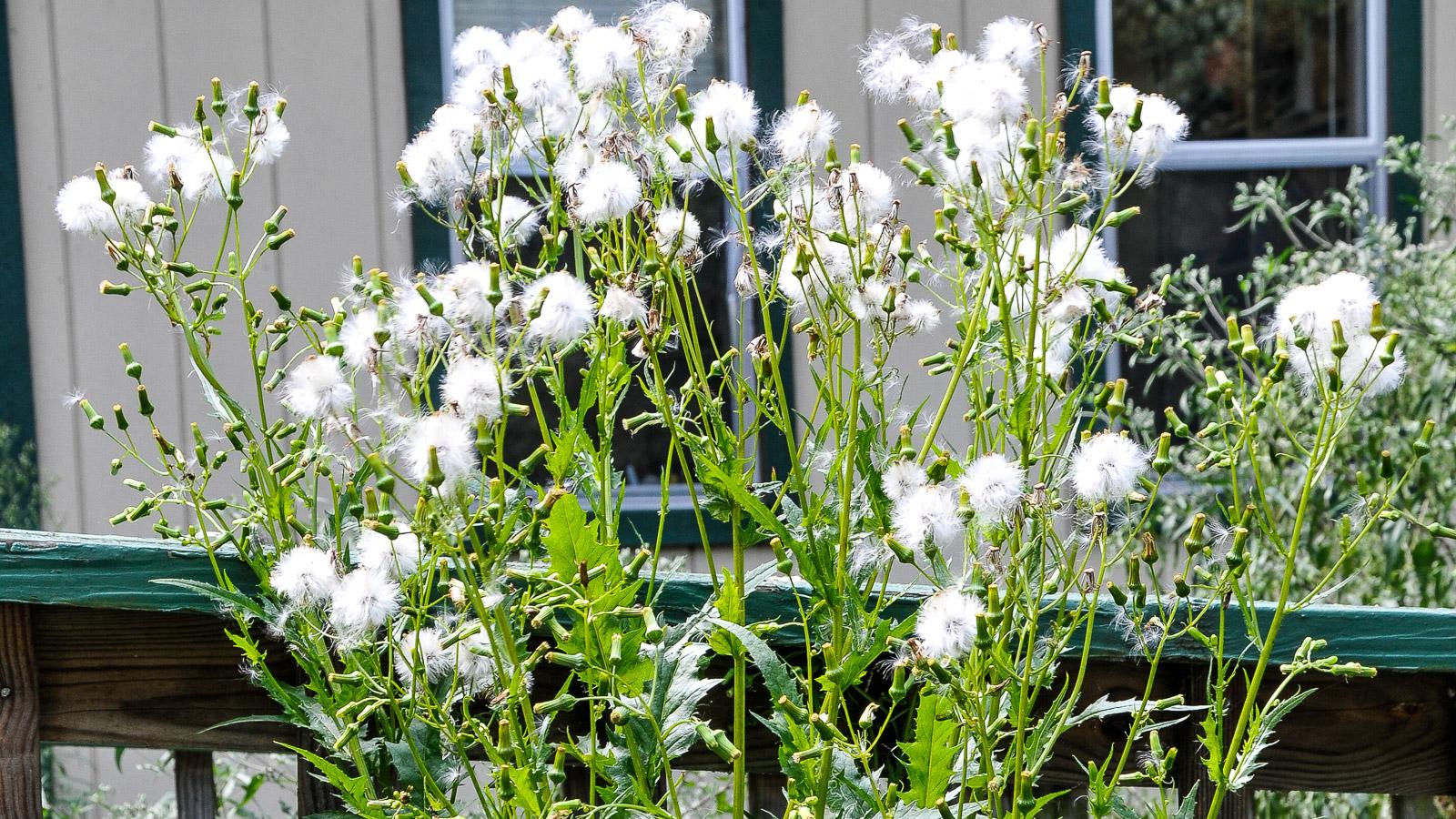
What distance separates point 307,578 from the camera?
0.90 m

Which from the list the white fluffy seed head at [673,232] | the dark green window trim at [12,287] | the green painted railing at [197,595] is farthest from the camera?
the dark green window trim at [12,287]

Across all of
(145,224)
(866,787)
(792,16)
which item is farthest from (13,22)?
(866,787)

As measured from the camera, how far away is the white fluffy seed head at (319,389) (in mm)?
887

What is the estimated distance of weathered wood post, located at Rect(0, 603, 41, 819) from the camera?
1.17m

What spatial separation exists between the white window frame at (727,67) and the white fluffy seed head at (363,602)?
6.85 feet

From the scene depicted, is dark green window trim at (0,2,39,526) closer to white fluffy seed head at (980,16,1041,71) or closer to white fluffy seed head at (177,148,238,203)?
white fluffy seed head at (177,148,238,203)

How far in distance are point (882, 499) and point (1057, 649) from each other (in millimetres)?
149

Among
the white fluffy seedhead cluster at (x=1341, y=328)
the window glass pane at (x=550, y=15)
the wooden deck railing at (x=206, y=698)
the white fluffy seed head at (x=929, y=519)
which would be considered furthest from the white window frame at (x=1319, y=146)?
the white fluffy seed head at (x=929, y=519)

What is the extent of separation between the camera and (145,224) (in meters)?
1.03

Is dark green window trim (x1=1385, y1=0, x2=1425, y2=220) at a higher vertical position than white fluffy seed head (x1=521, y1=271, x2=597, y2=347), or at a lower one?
higher

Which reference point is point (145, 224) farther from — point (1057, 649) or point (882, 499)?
point (1057, 649)

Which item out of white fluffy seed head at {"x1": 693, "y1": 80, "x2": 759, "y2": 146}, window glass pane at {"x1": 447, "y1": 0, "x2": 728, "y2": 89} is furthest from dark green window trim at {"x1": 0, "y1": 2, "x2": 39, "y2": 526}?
white fluffy seed head at {"x1": 693, "y1": 80, "x2": 759, "y2": 146}

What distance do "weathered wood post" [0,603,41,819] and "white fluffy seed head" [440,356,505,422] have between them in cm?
59

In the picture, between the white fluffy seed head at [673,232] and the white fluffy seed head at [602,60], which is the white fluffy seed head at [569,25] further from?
the white fluffy seed head at [673,232]
